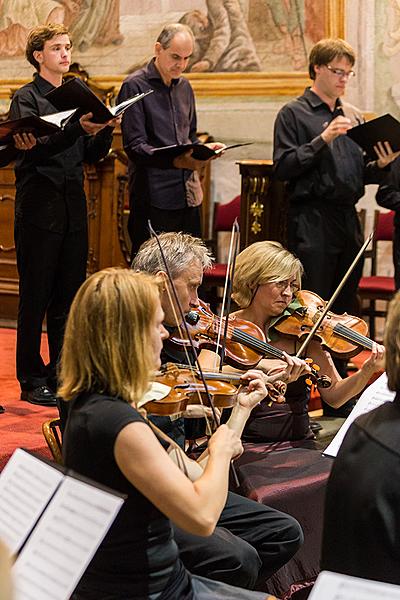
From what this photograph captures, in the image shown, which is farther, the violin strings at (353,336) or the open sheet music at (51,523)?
the violin strings at (353,336)

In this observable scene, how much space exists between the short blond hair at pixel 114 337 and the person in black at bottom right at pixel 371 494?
1.53ft

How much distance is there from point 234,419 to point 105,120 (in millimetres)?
2013

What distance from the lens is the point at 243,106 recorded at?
741cm

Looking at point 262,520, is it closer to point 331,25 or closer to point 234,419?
point 234,419

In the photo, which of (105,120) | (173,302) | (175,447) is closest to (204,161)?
(105,120)

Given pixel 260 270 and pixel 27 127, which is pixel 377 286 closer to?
pixel 260 270

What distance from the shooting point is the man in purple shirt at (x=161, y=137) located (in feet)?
16.2

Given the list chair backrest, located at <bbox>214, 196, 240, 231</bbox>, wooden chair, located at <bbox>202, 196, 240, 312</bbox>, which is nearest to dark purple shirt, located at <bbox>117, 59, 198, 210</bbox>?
wooden chair, located at <bbox>202, 196, 240, 312</bbox>

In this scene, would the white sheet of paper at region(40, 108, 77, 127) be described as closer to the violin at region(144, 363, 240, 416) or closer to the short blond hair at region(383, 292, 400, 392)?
the violin at region(144, 363, 240, 416)

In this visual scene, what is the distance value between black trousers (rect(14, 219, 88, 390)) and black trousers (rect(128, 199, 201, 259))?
1.40ft

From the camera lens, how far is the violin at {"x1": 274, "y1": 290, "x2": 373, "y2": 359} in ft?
12.2

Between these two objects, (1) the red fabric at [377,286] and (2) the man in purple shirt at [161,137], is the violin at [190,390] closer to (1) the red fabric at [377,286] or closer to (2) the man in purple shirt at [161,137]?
(2) the man in purple shirt at [161,137]

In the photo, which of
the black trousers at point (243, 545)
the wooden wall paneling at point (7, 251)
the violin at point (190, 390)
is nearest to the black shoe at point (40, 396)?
the violin at point (190, 390)

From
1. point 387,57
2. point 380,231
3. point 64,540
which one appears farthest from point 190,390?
point 387,57
